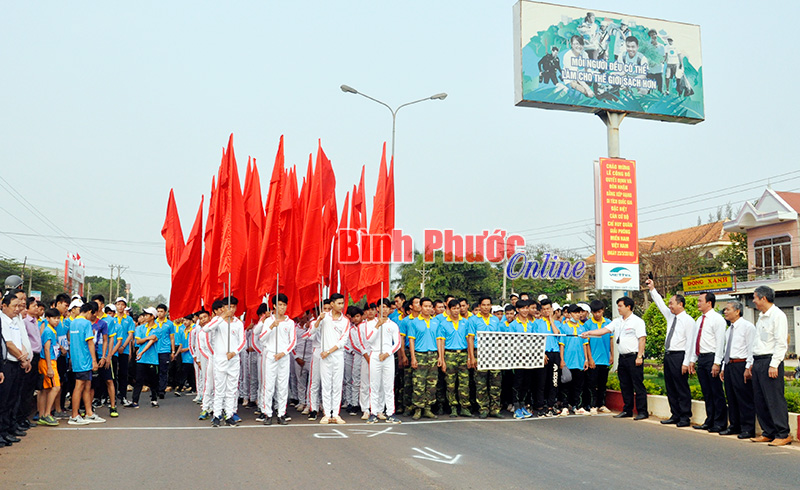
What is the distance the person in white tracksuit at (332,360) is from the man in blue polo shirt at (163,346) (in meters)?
5.18

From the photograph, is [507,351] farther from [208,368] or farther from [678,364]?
[208,368]

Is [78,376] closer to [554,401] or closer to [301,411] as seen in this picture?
[301,411]

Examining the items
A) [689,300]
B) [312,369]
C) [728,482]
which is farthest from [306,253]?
[689,300]

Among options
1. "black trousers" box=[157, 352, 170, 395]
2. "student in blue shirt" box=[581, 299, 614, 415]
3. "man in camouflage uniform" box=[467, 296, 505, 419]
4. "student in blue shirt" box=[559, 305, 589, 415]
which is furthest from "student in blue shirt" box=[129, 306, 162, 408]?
"student in blue shirt" box=[581, 299, 614, 415]

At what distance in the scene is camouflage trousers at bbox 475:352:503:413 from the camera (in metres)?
9.91

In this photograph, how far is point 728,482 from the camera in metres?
5.75

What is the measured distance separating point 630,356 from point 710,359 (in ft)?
4.21

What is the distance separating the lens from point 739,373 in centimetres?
816

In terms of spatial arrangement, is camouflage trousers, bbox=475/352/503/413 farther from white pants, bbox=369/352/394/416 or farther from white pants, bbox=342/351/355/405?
white pants, bbox=342/351/355/405

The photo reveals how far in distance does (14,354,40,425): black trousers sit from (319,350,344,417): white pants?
12.2 feet

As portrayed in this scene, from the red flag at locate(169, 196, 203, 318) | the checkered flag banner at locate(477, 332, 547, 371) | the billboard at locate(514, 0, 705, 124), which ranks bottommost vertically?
the checkered flag banner at locate(477, 332, 547, 371)

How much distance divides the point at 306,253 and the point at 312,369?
1704mm

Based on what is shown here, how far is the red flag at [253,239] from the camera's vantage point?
9.93 m

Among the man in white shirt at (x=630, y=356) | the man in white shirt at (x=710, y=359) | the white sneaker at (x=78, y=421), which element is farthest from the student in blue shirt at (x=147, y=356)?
the man in white shirt at (x=710, y=359)
